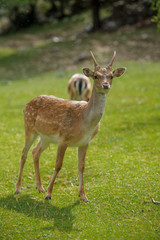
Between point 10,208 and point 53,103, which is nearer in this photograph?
point 10,208

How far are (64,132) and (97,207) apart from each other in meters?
1.36

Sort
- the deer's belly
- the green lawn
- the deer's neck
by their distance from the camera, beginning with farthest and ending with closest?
the deer's belly → the deer's neck → the green lawn

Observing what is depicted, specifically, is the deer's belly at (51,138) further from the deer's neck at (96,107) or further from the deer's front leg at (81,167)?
the deer's neck at (96,107)

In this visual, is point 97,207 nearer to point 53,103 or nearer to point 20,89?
point 53,103

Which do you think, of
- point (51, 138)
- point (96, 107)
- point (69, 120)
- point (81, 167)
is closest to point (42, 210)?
point (81, 167)

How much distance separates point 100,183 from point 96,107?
1939 mm

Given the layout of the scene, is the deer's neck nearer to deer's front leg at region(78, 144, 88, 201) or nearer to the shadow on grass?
deer's front leg at region(78, 144, 88, 201)

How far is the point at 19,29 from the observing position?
42969 mm

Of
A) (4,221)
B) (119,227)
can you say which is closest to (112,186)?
(119,227)

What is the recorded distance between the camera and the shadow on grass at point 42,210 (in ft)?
19.8

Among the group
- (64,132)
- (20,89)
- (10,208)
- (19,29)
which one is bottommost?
(19,29)

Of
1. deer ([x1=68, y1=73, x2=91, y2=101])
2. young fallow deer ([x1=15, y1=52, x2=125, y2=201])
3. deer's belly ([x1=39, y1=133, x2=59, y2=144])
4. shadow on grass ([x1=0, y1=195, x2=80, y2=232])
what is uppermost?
young fallow deer ([x1=15, y1=52, x2=125, y2=201])

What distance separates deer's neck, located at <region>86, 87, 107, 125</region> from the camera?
6300 millimetres

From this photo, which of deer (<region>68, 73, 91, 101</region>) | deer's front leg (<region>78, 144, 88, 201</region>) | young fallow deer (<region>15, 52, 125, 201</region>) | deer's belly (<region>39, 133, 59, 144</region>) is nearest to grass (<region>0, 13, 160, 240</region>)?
deer's front leg (<region>78, 144, 88, 201</region>)
